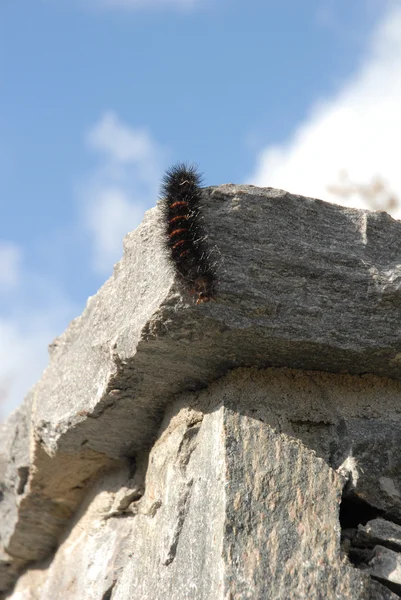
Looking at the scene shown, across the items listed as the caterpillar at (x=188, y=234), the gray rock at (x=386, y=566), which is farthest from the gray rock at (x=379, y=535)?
the caterpillar at (x=188, y=234)

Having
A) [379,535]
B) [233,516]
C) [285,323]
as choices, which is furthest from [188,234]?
[379,535]

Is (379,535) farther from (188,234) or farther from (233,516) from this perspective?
(188,234)

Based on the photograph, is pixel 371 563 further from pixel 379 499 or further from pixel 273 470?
pixel 273 470

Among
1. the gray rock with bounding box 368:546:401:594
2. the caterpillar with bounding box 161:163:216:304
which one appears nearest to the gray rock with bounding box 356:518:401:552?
the gray rock with bounding box 368:546:401:594

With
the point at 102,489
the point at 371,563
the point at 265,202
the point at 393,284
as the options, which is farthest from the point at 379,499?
the point at 102,489

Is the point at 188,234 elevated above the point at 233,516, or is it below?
above

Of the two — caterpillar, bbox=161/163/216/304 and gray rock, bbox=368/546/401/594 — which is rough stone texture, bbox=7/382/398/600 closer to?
gray rock, bbox=368/546/401/594
